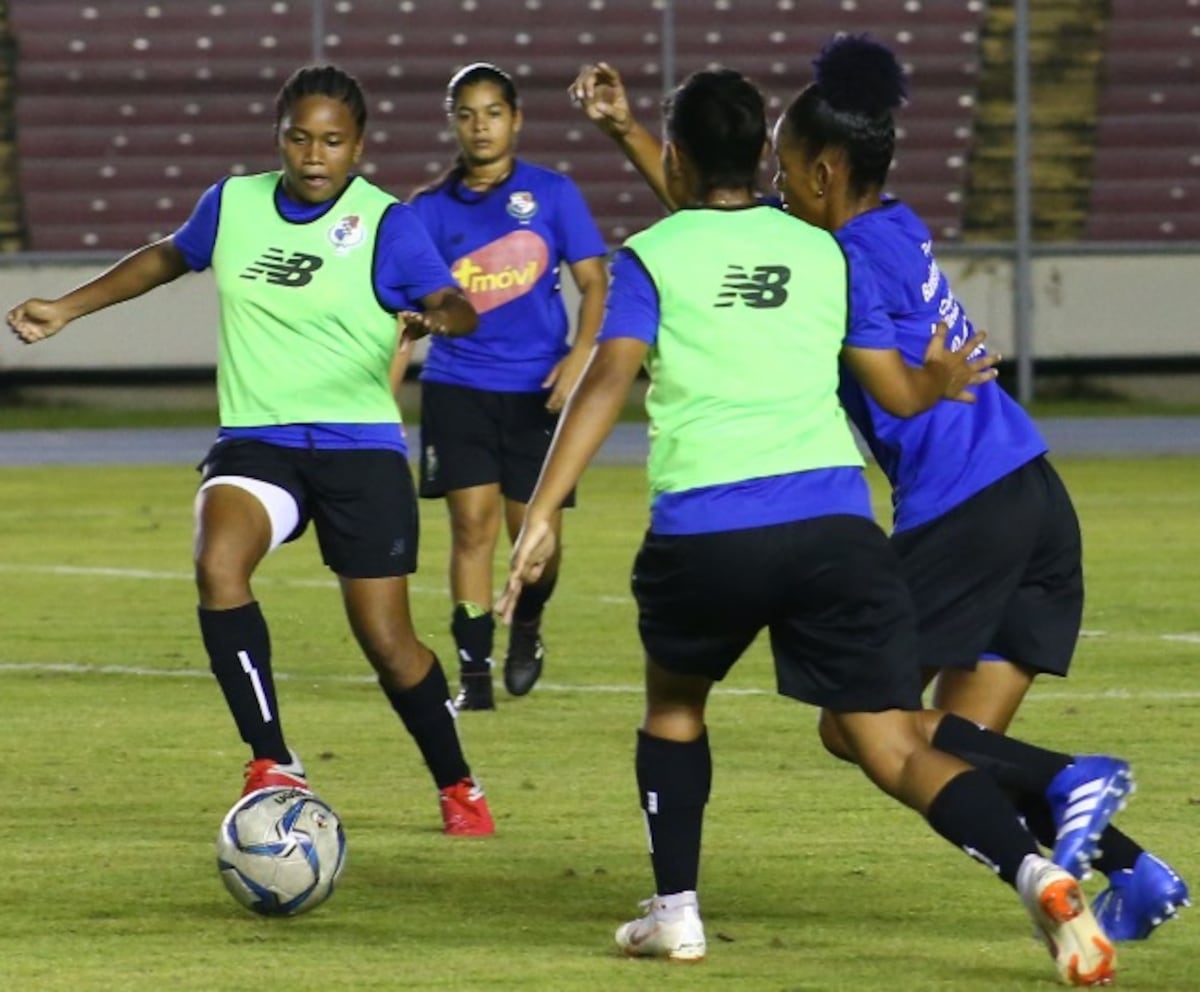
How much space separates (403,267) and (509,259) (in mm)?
2879

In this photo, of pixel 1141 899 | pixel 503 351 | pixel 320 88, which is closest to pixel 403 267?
pixel 320 88

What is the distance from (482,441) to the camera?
9500 millimetres

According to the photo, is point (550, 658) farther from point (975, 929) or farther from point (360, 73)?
point (360, 73)

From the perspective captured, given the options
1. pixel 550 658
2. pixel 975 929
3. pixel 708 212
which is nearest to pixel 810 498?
pixel 708 212

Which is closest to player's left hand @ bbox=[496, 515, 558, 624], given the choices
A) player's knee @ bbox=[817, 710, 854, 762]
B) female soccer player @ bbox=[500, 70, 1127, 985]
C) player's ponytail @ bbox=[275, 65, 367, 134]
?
female soccer player @ bbox=[500, 70, 1127, 985]

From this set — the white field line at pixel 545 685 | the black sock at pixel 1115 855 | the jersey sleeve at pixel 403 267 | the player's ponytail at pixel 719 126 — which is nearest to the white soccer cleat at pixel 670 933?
the black sock at pixel 1115 855

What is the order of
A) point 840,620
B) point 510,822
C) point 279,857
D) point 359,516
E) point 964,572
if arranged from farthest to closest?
1. point 510,822
2. point 359,516
3. point 279,857
4. point 964,572
5. point 840,620

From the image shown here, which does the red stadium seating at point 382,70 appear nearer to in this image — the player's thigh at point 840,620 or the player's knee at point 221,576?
the player's knee at point 221,576

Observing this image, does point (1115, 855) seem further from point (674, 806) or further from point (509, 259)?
point (509, 259)

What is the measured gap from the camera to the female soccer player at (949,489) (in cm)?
530

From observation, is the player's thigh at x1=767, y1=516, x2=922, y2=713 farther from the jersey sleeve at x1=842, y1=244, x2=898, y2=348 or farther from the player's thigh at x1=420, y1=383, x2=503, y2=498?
the player's thigh at x1=420, y1=383, x2=503, y2=498

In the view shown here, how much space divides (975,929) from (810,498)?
1040 millimetres

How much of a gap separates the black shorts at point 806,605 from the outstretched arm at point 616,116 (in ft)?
5.20

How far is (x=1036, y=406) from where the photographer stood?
921 inches
